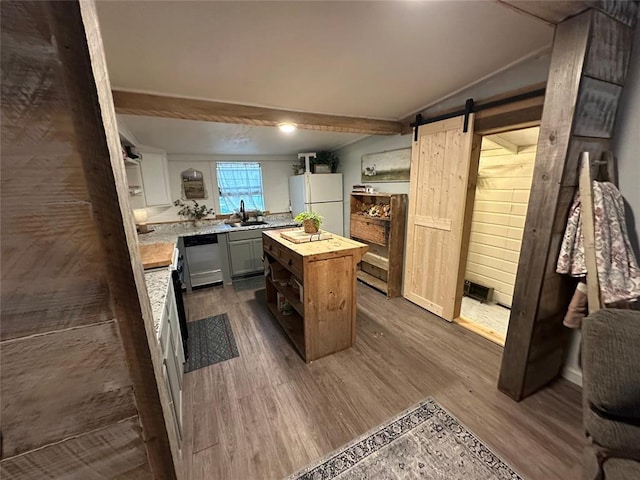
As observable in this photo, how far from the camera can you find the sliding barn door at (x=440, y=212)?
2455 millimetres

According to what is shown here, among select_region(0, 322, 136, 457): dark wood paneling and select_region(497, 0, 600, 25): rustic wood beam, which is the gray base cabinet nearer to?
select_region(0, 322, 136, 457): dark wood paneling

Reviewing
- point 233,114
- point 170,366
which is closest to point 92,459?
point 170,366

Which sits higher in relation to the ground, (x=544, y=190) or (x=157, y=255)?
(x=544, y=190)

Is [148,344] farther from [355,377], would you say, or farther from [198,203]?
[198,203]

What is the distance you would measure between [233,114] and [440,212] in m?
2.28

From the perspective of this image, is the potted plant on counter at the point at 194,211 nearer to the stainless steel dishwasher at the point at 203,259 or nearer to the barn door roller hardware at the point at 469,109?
the stainless steel dishwasher at the point at 203,259

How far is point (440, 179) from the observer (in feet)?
8.72

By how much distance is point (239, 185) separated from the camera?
15.3ft

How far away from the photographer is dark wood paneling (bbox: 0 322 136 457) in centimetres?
48

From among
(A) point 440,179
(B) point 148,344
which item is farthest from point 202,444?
(A) point 440,179

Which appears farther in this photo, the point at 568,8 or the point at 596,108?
the point at 596,108

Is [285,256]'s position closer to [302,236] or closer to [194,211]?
[302,236]

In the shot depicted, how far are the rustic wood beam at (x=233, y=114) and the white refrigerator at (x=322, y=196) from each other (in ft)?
4.61

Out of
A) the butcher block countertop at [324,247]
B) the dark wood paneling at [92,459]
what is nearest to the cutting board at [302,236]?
the butcher block countertop at [324,247]
